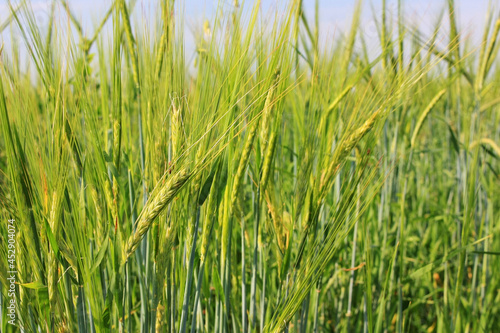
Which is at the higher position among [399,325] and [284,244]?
[284,244]

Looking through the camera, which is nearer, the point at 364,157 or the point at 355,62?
the point at 364,157

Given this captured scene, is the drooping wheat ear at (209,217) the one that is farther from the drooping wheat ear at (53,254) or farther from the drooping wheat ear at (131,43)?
the drooping wheat ear at (131,43)

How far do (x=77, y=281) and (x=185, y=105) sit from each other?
34 centimetres

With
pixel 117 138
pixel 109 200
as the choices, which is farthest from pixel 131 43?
pixel 109 200

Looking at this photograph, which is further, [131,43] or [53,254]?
[131,43]

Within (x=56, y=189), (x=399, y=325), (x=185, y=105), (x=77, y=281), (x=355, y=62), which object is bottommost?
(x=399, y=325)

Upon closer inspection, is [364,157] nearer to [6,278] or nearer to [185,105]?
[185,105]

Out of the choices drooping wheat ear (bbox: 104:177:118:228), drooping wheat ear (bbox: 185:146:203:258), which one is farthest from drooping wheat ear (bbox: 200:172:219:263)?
drooping wheat ear (bbox: 104:177:118:228)

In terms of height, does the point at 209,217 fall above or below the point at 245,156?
below

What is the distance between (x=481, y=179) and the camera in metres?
1.22

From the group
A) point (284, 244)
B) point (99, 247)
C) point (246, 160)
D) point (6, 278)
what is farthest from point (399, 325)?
point (6, 278)

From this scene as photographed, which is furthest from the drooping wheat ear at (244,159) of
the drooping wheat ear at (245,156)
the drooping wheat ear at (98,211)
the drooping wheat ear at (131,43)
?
the drooping wheat ear at (131,43)

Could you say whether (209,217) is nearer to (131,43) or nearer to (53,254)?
(53,254)

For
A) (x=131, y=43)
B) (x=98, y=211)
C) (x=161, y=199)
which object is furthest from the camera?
(x=131, y=43)
